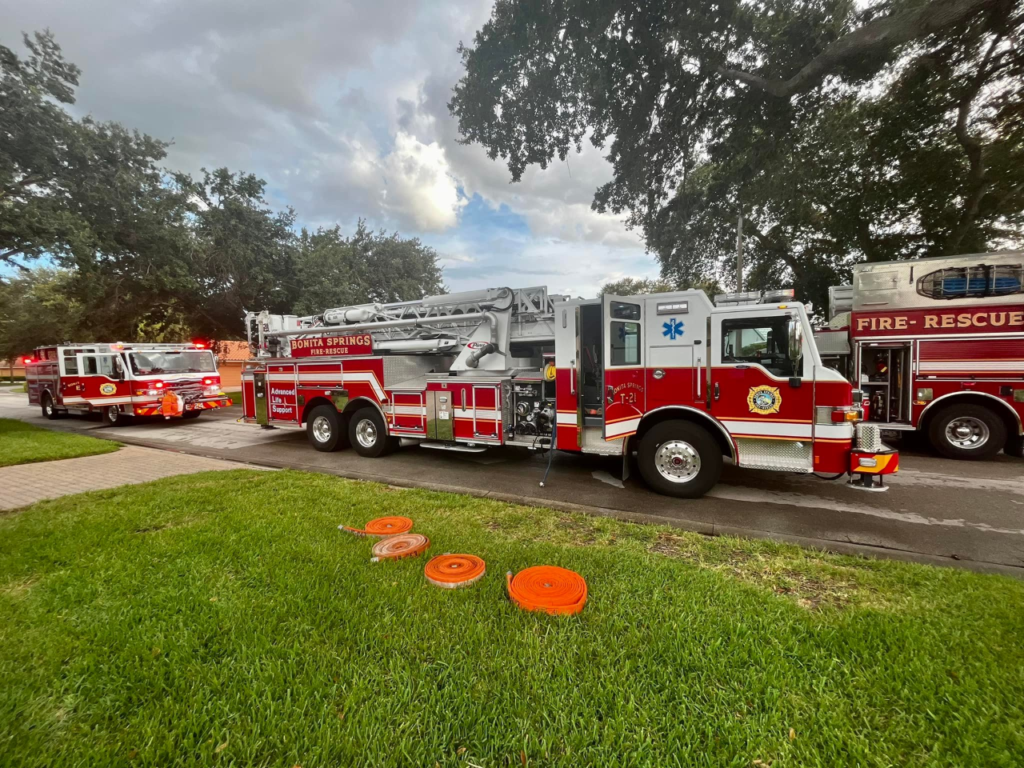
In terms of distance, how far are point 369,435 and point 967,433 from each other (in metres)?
10.7

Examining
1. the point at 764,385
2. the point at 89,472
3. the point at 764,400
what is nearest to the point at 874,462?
the point at 764,400

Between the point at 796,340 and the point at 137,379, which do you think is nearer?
the point at 796,340

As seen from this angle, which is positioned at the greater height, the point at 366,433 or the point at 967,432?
the point at 366,433

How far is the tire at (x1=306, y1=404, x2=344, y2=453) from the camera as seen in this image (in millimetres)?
8898

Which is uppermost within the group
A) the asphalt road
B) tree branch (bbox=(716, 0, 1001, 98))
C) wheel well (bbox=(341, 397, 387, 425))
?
tree branch (bbox=(716, 0, 1001, 98))

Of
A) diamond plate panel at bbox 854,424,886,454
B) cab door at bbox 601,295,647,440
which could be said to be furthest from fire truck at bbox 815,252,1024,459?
cab door at bbox 601,295,647,440

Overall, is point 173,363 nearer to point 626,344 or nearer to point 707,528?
point 626,344

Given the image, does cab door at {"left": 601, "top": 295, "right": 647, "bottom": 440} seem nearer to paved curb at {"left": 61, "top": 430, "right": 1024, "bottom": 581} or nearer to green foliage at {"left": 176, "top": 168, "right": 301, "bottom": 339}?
paved curb at {"left": 61, "top": 430, "right": 1024, "bottom": 581}

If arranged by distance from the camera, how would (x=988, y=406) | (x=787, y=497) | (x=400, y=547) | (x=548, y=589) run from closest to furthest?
1. (x=548, y=589)
2. (x=400, y=547)
3. (x=787, y=497)
4. (x=988, y=406)

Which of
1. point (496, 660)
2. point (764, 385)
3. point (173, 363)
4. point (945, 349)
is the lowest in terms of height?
point (496, 660)

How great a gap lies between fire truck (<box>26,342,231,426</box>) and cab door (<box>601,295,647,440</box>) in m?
13.2

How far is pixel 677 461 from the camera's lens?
577 cm

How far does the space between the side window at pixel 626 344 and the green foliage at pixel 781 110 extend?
8.24 metres

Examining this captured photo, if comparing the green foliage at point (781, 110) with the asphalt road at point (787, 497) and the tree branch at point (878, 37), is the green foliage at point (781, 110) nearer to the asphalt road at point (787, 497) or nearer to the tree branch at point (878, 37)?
the tree branch at point (878, 37)
